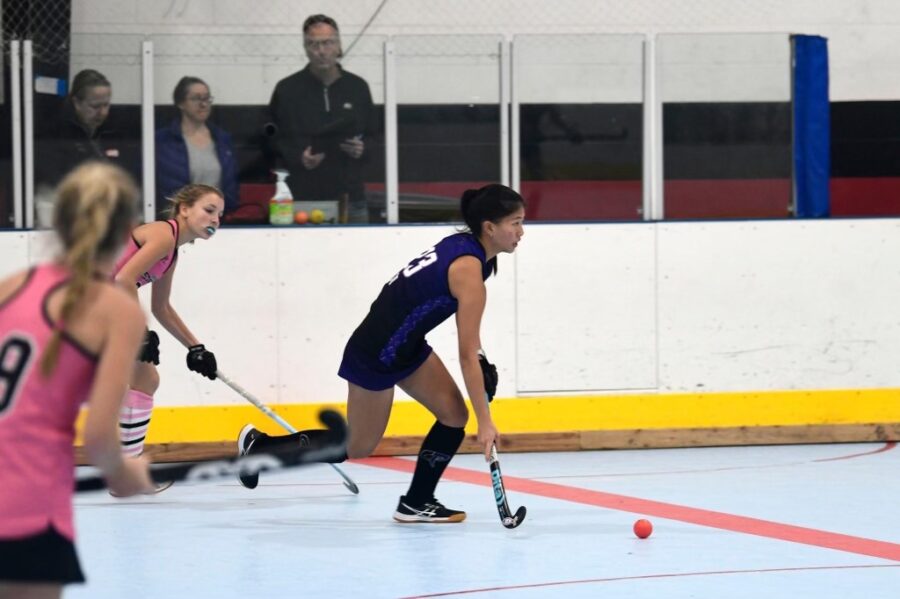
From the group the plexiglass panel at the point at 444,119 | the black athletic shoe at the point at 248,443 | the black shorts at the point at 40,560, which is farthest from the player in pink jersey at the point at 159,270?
the black shorts at the point at 40,560

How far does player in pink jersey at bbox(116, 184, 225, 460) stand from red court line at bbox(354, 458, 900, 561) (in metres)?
1.29

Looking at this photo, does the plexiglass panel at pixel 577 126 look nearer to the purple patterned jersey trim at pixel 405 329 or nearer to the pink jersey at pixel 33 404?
the purple patterned jersey trim at pixel 405 329

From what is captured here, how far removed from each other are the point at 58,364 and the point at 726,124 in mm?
5501

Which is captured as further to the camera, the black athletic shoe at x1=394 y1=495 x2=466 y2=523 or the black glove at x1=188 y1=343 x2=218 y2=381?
the black glove at x1=188 y1=343 x2=218 y2=381

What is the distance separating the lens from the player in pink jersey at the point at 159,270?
5.44 m

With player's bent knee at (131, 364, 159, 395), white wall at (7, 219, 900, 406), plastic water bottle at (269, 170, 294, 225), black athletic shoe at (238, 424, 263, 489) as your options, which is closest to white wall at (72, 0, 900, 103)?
plastic water bottle at (269, 170, 294, 225)

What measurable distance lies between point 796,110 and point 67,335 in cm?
573

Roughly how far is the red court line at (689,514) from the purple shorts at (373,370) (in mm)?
1015

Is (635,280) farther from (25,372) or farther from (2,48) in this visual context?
(25,372)

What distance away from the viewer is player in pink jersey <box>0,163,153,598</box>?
2.16m

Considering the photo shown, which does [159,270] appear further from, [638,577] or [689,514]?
[638,577]

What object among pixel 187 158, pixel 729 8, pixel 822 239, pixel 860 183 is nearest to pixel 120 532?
pixel 187 158

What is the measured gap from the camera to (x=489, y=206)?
496 centimetres

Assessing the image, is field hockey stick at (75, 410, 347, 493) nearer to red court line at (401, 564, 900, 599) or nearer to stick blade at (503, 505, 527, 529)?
red court line at (401, 564, 900, 599)
